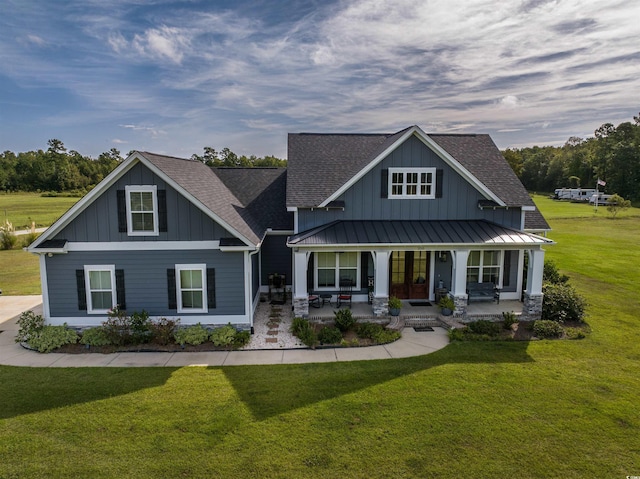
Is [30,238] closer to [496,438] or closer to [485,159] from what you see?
[485,159]

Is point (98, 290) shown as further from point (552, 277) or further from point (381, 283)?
point (552, 277)

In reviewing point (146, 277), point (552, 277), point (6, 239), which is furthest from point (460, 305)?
point (6, 239)

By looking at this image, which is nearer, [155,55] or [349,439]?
[349,439]

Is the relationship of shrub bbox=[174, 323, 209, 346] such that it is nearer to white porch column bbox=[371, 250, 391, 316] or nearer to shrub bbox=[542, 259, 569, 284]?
white porch column bbox=[371, 250, 391, 316]

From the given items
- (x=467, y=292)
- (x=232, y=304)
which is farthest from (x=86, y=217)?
(x=467, y=292)

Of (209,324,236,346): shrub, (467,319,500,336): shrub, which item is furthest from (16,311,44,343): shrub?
(467,319,500,336): shrub

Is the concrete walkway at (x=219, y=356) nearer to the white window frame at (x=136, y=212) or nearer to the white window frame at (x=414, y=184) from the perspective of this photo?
the white window frame at (x=136, y=212)

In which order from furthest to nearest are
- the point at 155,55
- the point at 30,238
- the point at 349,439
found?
the point at 30,238 → the point at 155,55 → the point at 349,439
